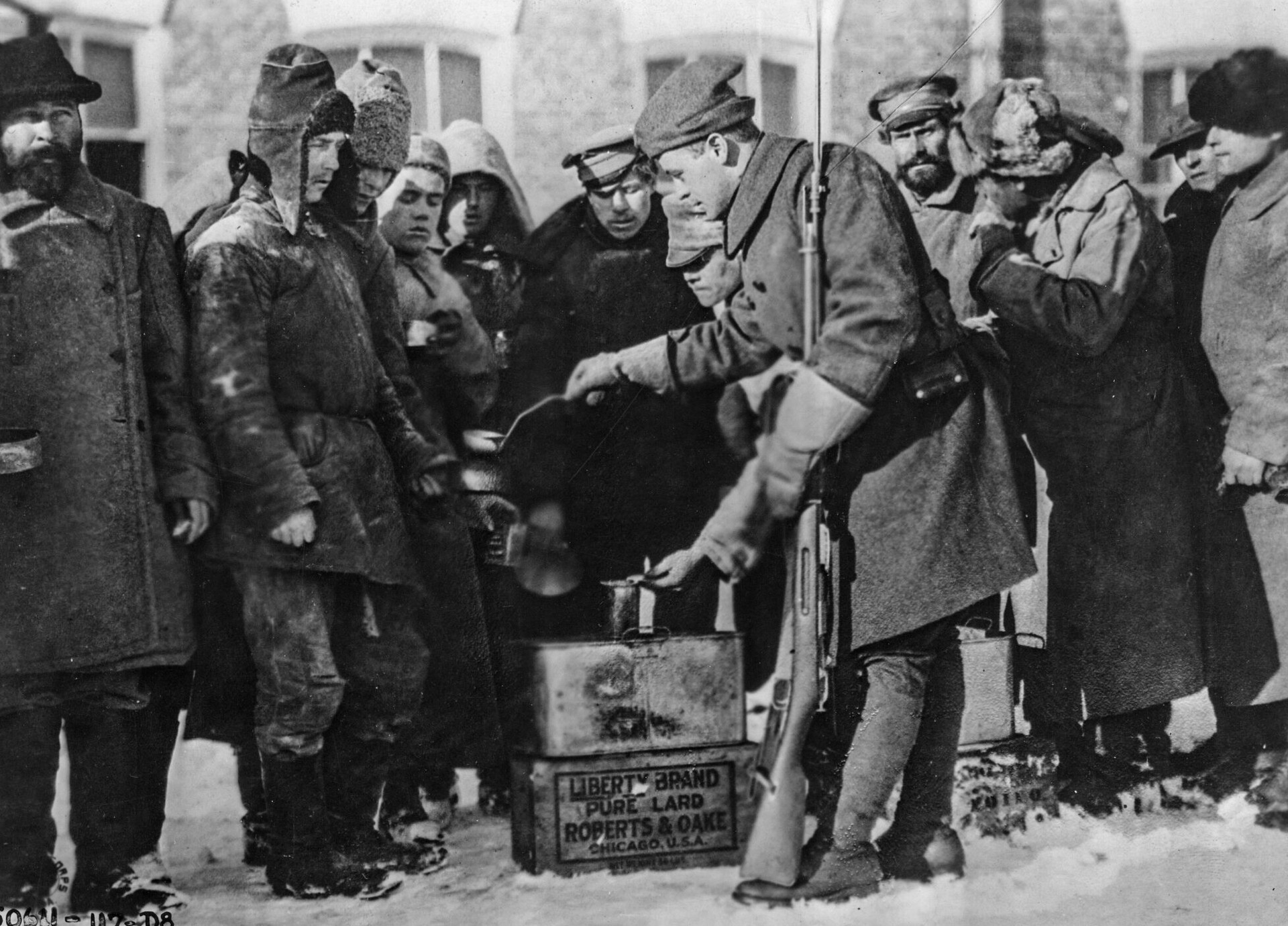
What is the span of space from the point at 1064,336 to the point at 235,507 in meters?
2.63

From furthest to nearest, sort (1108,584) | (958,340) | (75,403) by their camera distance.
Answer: (1108,584)
(958,340)
(75,403)

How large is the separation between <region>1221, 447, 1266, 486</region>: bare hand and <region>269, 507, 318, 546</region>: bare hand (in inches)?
118

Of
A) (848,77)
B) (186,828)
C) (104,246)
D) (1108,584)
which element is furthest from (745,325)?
(186,828)

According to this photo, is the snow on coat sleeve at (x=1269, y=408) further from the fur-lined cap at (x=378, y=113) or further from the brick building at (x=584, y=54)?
the fur-lined cap at (x=378, y=113)

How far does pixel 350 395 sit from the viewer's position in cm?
447

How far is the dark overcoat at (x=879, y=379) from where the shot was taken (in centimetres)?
437

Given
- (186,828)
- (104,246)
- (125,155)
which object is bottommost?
(186,828)

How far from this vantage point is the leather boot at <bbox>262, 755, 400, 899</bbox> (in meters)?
4.39

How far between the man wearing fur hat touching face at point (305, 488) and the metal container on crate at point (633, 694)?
17.3 inches

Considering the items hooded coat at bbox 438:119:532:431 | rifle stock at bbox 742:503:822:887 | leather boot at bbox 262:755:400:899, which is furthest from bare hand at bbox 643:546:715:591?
leather boot at bbox 262:755:400:899

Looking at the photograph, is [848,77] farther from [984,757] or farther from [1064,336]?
[984,757]

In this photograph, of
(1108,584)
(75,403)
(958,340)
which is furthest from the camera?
(1108,584)

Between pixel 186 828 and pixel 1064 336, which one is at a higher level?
pixel 1064 336

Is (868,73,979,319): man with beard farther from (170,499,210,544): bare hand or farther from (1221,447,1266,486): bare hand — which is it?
(170,499,210,544): bare hand
